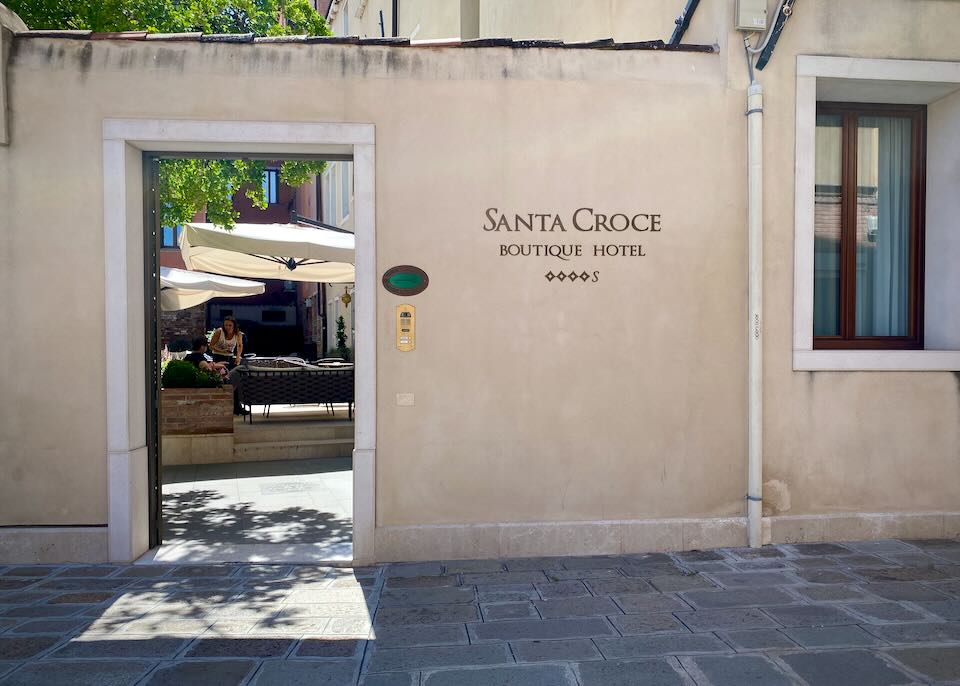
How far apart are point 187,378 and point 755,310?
22.4 feet

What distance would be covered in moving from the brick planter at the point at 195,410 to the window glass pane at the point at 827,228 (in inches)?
263

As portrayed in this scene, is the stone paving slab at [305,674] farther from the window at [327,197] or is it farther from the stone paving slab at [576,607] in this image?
the window at [327,197]

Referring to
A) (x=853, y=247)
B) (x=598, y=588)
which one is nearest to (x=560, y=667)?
(x=598, y=588)

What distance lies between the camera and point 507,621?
451cm

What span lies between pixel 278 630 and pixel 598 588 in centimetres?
198

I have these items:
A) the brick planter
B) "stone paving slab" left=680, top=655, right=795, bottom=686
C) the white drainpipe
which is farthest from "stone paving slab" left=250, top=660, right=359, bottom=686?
the brick planter

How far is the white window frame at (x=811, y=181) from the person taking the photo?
5.97 m

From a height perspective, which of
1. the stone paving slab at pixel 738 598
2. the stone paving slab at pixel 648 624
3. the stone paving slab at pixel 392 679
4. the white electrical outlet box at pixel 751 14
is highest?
the white electrical outlet box at pixel 751 14

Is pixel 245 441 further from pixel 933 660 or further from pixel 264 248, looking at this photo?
pixel 933 660

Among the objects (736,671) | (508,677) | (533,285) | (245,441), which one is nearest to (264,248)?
(245,441)

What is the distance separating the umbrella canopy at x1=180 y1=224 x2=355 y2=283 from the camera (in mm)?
9141

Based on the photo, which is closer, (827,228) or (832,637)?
(832,637)

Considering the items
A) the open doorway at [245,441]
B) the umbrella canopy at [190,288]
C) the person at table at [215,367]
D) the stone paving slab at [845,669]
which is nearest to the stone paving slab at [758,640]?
the stone paving slab at [845,669]

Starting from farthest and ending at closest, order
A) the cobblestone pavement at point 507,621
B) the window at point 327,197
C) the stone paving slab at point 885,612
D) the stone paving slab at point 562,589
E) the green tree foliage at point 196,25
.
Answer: the window at point 327,197
the green tree foliage at point 196,25
the stone paving slab at point 562,589
the stone paving slab at point 885,612
the cobblestone pavement at point 507,621
